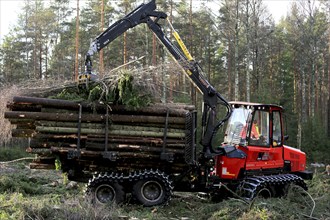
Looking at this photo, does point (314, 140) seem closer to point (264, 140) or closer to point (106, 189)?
point (264, 140)

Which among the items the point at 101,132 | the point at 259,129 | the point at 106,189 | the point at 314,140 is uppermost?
the point at 259,129

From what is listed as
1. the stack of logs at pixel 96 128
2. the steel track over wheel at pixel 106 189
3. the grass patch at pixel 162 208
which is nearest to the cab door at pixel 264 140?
the grass patch at pixel 162 208

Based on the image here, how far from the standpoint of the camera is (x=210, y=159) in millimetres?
10359

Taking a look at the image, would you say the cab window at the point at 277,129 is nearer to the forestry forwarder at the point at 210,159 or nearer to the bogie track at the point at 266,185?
the forestry forwarder at the point at 210,159

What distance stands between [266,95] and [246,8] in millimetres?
6220

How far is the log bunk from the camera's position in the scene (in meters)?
9.48

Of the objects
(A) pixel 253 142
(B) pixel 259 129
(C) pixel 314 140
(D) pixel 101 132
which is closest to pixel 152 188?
(D) pixel 101 132

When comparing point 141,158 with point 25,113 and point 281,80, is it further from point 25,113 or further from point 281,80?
point 281,80

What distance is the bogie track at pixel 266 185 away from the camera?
32.8ft

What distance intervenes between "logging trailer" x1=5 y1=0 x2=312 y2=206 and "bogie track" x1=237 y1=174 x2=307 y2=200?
2cm

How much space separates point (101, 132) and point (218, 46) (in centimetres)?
3022

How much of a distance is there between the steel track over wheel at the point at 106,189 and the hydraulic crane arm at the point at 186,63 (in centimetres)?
233

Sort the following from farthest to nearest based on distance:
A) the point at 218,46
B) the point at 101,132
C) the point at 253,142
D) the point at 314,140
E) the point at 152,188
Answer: the point at 218,46 → the point at 314,140 → the point at 253,142 → the point at 152,188 → the point at 101,132

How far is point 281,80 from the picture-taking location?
3897cm
